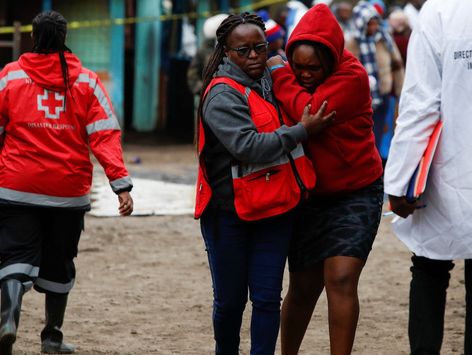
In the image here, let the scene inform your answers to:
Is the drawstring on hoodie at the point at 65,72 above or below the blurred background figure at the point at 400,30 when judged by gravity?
above

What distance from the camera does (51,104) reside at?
5.82m

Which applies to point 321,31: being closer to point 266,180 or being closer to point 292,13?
point 266,180

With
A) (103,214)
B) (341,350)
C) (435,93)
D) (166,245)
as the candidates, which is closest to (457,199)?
(435,93)

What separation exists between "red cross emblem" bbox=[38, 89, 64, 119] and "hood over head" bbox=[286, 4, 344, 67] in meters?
1.38

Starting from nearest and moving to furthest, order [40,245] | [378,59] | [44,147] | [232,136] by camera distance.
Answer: [232,136] → [44,147] → [40,245] → [378,59]

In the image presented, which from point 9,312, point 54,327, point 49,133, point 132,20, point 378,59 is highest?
point 49,133

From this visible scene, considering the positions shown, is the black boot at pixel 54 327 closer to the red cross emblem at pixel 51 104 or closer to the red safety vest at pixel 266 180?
the red cross emblem at pixel 51 104

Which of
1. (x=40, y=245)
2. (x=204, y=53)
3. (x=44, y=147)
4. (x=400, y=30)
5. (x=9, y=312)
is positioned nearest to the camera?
(x=9, y=312)

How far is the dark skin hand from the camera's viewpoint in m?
4.87

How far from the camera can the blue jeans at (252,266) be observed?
5027mm

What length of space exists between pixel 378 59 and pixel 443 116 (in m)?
8.98

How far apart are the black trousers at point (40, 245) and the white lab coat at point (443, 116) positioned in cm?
189

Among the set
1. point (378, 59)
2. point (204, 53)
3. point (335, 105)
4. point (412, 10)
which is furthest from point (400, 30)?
point (335, 105)

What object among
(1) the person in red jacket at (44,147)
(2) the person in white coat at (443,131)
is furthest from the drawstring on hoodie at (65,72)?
(2) the person in white coat at (443,131)
